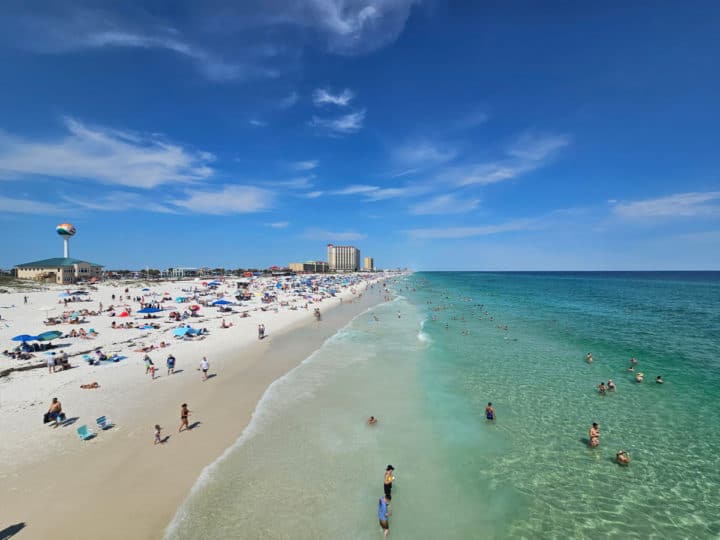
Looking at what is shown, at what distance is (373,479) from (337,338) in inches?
725

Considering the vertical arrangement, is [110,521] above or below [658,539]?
above

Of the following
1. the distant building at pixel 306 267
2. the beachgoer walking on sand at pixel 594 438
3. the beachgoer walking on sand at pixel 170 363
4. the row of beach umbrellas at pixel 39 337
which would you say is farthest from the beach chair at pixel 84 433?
the distant building at pixel 306 267

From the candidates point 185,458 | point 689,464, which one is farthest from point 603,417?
point 185,458

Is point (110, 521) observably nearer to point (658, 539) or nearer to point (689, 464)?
point (658, 539)

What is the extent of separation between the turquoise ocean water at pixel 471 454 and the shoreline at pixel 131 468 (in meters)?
0.67

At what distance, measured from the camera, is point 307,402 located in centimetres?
1419

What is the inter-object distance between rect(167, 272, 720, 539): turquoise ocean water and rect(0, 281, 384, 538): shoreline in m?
0.67

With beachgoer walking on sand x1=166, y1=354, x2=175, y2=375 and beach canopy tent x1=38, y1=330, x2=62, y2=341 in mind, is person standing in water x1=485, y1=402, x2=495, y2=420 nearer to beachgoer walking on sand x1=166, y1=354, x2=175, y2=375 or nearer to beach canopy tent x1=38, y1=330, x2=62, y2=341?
beachgoer walking on sand x1=166, y1=354, x2=175, y2=375

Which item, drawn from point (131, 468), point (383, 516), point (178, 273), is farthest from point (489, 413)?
point (178, 273)

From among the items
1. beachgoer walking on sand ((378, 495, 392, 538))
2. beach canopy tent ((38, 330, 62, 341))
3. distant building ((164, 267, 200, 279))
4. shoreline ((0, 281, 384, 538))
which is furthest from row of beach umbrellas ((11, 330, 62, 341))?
distant building ((164, 267, 200, 279))

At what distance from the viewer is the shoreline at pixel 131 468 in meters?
7.25

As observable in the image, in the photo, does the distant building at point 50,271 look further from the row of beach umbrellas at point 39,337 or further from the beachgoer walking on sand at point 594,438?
the beachgoer walking on sand at point 594,438

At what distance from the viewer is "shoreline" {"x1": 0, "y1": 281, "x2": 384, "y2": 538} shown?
7.25m

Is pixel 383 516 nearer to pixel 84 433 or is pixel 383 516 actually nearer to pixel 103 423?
pixel 84 433
